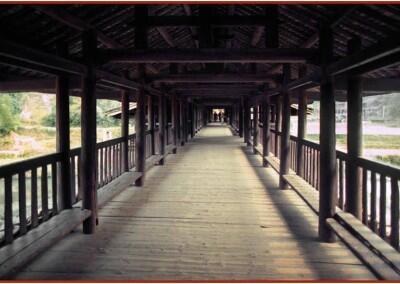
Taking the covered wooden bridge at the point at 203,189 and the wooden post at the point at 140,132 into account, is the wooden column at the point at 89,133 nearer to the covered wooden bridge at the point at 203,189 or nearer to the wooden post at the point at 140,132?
the covered wooden bridge at the point at 203,189

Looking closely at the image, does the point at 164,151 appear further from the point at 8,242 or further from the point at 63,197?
the point at 8,242

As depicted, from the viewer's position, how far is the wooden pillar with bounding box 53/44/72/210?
532 centimetres

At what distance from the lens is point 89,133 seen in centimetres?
535

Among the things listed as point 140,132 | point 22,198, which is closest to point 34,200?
point 22,198

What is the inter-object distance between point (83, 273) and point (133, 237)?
1214 mm

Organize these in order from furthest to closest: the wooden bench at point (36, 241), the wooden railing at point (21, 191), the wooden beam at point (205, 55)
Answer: the wooden beam at point (205, 55), the wooden railing at point (21, 191), the wooden bench at point (36, 241)

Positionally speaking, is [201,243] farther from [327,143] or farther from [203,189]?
[203,189]

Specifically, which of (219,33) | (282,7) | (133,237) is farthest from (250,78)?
(133,237)

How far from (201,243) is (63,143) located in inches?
91.1

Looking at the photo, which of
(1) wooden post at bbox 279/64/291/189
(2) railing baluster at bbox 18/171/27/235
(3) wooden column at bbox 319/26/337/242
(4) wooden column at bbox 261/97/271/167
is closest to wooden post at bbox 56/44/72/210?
(2) railing baluster at bbox 18/171/27/235

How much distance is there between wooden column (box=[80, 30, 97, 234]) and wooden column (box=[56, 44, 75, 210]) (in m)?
0.22

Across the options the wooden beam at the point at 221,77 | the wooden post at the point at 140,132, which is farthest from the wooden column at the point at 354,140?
the wooden post at the point at 140,132

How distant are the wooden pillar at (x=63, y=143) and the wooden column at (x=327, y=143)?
11.2ft

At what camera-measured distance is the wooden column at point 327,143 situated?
16.1ft
